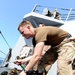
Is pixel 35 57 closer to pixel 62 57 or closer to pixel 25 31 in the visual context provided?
pixel 25 31

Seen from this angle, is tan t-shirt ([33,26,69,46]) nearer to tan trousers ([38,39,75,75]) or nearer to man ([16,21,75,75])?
man ([16,21,75,75])

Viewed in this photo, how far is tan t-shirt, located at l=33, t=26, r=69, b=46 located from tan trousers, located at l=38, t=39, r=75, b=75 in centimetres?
16

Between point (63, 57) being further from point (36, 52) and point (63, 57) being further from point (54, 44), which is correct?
point (36, 52)

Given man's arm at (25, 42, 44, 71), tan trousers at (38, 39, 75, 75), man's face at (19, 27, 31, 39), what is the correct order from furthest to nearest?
tan trousers at (38, 39, 75, 75), man's face at (19, 27, 31, 39), man's arm at (25, 42, 44, 71)

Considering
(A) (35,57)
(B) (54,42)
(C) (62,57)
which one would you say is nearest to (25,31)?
(A) (35,57)

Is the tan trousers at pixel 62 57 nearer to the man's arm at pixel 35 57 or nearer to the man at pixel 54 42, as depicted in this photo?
the man at pixel 54 42

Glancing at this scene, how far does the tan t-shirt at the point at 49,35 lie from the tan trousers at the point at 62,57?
0.16 m

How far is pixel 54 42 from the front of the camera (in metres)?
4.40

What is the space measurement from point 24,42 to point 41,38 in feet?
31.4

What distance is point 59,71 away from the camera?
435 centimetres

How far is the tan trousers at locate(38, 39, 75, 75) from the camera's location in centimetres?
432

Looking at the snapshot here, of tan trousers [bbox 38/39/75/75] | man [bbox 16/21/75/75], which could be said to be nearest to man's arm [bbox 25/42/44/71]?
man [bbox 16/21/75/75]

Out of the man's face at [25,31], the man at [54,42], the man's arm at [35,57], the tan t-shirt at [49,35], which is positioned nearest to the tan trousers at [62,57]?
the man at [54,42]

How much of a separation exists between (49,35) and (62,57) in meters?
0.50
